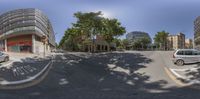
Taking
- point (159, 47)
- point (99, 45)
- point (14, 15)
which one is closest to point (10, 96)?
point (14, 15)

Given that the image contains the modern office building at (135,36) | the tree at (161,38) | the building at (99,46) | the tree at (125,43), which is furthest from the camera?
the tree at (125,43)

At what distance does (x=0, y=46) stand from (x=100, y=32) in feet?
100

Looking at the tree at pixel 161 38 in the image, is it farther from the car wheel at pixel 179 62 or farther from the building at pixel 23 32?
the car wheel at pixel 179 62

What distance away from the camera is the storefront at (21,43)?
5700 centimetres

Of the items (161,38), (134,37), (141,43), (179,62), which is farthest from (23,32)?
(141,43)

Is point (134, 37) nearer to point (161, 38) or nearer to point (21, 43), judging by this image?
point (161, 38)

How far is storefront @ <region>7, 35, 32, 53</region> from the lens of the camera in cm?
5700

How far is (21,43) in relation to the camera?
5775cm

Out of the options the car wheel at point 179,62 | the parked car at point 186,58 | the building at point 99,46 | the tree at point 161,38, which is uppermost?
the tree at point 161,38

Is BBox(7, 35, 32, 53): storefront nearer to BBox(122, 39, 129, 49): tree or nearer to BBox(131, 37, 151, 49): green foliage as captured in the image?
BBox(131, 37, 151, 49): green foliage

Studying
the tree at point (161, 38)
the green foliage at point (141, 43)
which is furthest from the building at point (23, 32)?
the green foliage at point (141, 43)

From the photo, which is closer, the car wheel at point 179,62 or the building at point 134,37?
the car wheel at point 179,62

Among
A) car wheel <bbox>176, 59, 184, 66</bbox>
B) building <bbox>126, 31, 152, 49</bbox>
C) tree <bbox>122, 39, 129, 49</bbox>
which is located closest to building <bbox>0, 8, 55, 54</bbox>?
car wheel <bbox>176, 59, 184, 66</bbox>

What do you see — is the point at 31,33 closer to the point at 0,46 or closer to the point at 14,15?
the point at 14,15
